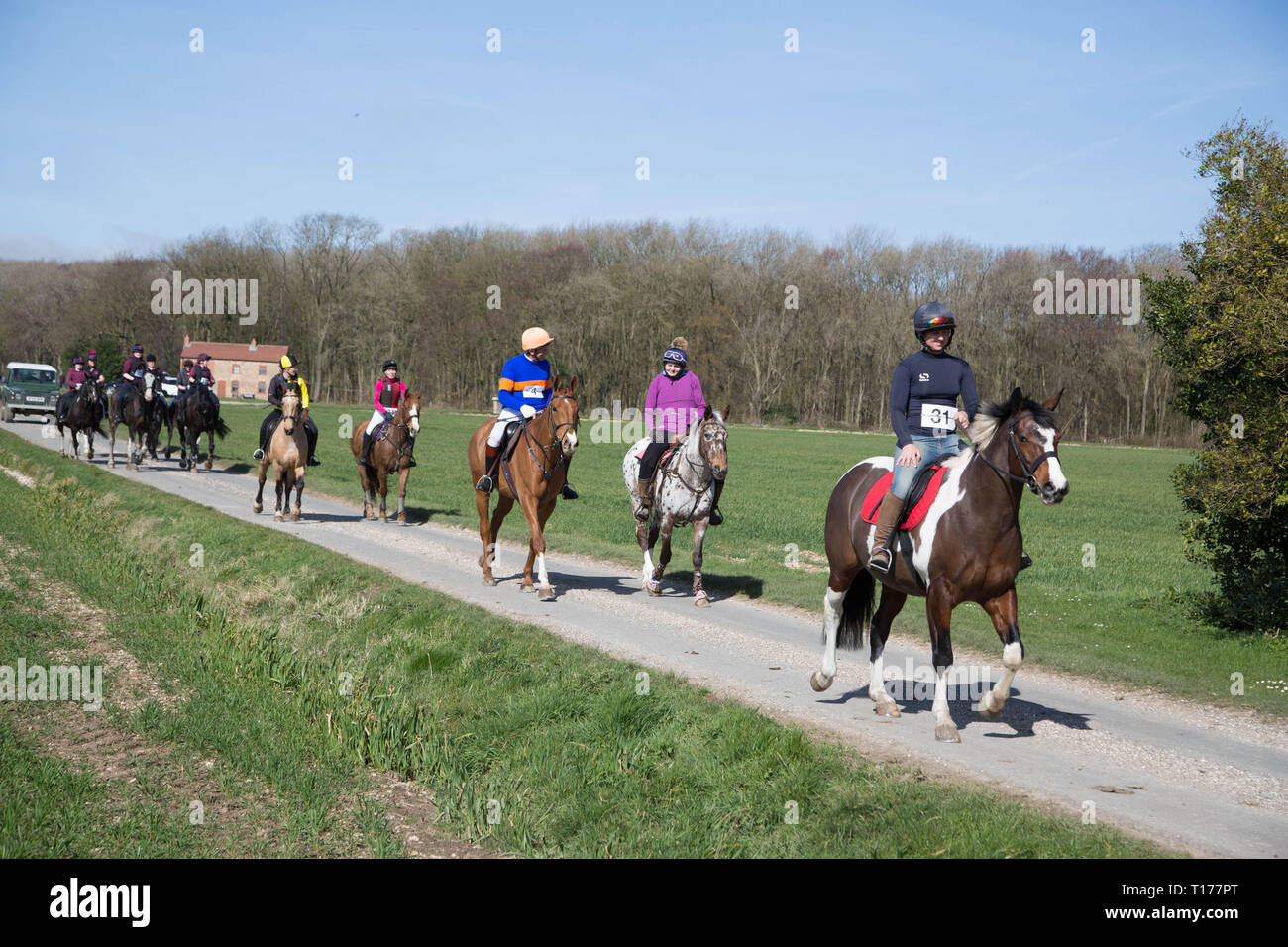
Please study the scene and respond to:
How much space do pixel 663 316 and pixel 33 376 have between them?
141ft

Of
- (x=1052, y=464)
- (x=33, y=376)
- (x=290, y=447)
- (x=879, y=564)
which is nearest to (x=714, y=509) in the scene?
(x=879, y=564)

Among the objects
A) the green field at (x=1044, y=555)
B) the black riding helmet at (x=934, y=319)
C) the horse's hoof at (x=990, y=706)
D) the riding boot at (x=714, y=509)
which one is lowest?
the green field at (x=1044, y=555)

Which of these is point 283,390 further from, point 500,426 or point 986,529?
point 986,529

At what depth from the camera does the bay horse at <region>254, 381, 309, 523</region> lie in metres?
18.6

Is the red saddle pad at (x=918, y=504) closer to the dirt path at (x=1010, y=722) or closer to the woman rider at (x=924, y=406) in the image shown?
the woman rider at (x=924, y=406)

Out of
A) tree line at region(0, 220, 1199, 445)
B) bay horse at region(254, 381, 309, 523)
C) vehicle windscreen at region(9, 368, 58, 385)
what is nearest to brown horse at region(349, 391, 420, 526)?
bay horse at region(254, 381, 309, 523)

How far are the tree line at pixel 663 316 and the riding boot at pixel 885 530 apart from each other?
186 feet

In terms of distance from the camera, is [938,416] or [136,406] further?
[136,406]

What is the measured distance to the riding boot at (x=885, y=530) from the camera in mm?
7395

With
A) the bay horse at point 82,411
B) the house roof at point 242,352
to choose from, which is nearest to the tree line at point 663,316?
the house roof at point 242,352

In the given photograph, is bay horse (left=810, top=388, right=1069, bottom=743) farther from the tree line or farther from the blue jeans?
the tree line

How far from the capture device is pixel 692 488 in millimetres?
12836
